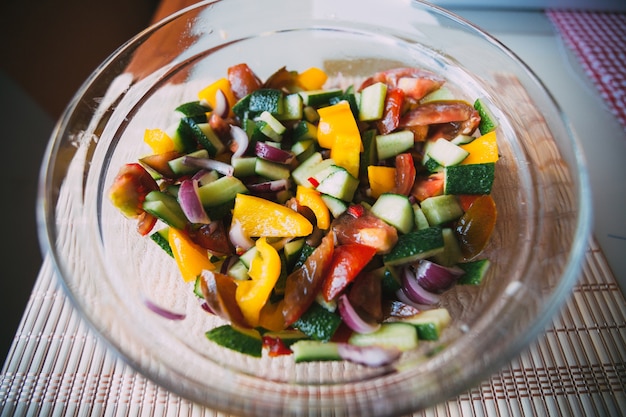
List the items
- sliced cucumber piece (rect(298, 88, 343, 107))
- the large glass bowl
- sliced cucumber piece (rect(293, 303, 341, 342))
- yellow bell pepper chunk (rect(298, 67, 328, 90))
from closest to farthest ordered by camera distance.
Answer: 1. the large glass bowl
2. sliced cucumber piece (rect(293, 303, 341, 342))
3. sliced cucumber piece (rect(298, 88, 343, 107))
4. yellow bell pepper chunk (rect(298, 67, 328, 90))

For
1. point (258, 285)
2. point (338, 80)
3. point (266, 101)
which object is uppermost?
point (266, 101)

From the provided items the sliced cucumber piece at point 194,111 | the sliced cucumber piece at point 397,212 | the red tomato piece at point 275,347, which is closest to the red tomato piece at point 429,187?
the sliced cucumber piece at point 397,212

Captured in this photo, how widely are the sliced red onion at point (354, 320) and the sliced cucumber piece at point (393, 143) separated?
502mm

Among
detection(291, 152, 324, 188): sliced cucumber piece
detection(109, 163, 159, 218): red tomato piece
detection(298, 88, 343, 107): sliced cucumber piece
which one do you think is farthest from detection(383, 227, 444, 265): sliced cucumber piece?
detection(109, 163, 159, 218): red tomato piece

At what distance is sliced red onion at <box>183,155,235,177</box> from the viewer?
1.34 m

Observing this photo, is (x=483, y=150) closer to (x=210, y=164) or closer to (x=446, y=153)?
(x=446, y=153)

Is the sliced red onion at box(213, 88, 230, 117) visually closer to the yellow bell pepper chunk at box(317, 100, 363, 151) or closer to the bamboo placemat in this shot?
the yellow bell pepper chunk at box(317, 100, 363, 151)

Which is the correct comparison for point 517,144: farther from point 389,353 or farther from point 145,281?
point 145,281

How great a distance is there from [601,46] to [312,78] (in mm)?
1403

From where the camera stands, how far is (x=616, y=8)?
7.31ft

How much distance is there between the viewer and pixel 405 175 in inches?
51.4

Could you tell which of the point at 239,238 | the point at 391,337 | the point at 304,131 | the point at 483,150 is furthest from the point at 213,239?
the point at 483,150

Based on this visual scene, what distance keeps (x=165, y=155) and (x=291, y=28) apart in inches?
24.4

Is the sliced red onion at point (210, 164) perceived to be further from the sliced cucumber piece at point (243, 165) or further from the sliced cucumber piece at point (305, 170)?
the sliced cucumber piece at point (305, 170)
